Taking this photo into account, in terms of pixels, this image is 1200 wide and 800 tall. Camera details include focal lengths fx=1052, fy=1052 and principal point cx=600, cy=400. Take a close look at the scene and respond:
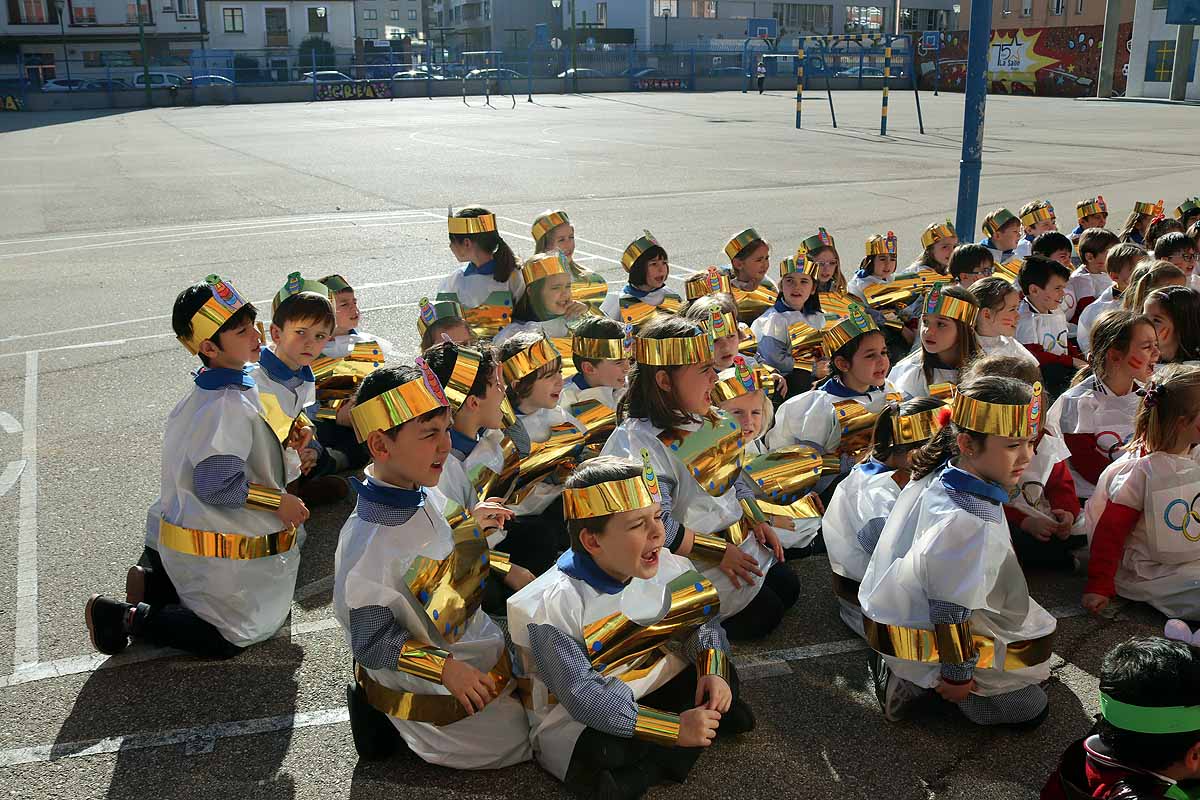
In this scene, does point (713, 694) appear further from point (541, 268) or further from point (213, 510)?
point (541, 268)

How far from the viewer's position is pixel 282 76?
57.6 metres

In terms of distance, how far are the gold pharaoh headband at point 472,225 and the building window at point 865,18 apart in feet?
280

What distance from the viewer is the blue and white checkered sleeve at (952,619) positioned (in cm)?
349

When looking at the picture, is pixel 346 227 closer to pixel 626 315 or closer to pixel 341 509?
pixel 626 315

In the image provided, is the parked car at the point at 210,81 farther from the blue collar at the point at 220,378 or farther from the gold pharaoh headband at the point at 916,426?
the gold pharaoh headband at the point at 916,426

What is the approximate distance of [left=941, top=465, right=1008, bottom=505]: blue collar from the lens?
3527 mm

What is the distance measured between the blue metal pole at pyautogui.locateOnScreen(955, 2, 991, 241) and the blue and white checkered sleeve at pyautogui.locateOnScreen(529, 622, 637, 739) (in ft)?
24.1

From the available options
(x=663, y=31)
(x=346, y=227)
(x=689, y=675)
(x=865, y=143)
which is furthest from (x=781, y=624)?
(x=663, y=31)

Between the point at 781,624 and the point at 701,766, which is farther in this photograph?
the point at 781,624

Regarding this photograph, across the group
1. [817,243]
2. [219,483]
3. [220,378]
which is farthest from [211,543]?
[817,243]

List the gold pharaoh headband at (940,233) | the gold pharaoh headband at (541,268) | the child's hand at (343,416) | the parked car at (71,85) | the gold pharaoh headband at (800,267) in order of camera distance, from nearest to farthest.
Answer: the child's hand at (343,416), the gold pharaoh headband at (541,268), the gold pharaoh headband at (800,267), the gold pharaoh headband at (940,233), the parked car at (71,85)

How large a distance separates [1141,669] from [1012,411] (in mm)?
1066

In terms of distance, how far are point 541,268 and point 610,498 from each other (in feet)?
12.3

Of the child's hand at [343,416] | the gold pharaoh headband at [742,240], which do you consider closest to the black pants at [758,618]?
the child's hand at [343,416]
